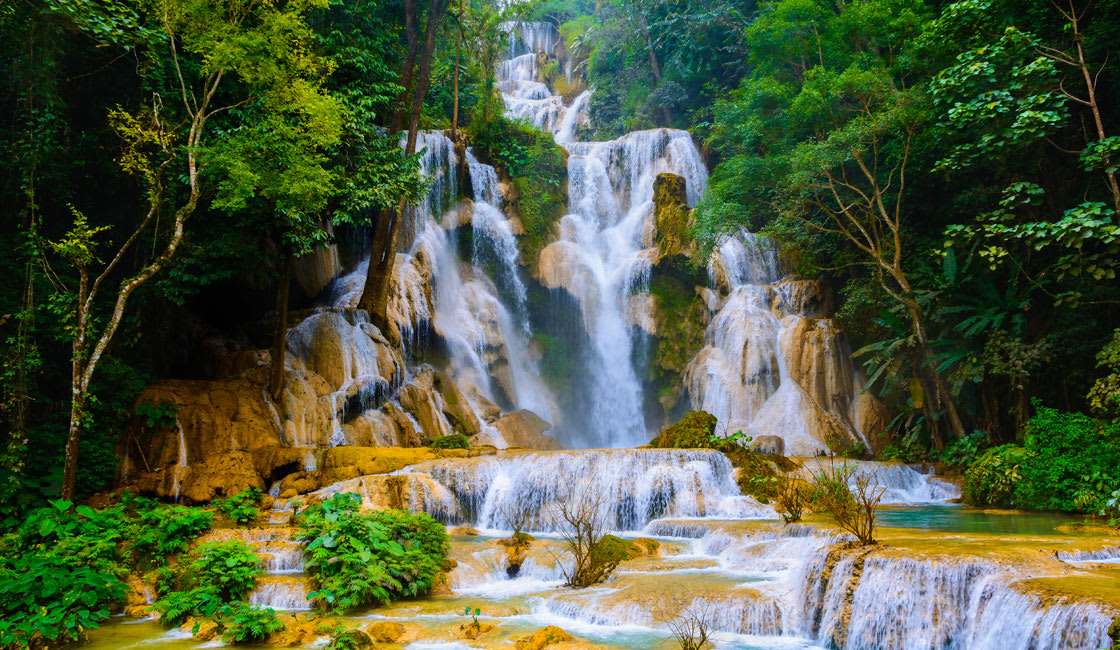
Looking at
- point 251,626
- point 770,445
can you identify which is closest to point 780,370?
point 770,445

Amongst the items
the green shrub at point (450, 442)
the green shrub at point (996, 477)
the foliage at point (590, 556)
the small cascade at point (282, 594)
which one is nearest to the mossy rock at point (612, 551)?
the foliage at point (590, 556)

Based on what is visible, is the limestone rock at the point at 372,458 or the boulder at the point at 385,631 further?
the limestone rock at the point at 372,458

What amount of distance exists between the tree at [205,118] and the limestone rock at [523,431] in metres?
8.45

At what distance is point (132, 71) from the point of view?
12039mm

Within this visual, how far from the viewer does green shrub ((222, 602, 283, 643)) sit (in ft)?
18.8

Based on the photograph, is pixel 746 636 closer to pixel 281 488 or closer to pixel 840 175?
pixel 281 488

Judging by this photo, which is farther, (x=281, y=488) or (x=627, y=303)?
(x=627, y=303)

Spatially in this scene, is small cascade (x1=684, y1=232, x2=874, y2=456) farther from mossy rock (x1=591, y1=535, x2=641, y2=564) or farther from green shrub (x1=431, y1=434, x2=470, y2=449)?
mossy rock (x1=591, y1=535, x2=641, y2=564)

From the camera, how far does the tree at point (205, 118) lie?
9531 millimetres

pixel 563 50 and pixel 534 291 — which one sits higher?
pixel 563 50

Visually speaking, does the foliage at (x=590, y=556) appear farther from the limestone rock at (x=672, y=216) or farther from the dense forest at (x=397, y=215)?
the limestone rock at (x=672, y=216)

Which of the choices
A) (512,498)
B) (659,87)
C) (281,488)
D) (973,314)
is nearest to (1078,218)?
(973,314)

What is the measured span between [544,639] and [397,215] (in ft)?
41.9

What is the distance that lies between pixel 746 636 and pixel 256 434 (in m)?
10.3
